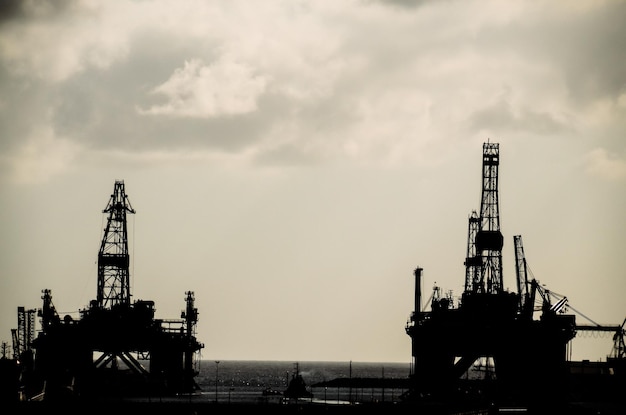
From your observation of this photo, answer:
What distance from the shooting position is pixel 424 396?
15838 cm

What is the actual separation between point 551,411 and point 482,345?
65.9 ft

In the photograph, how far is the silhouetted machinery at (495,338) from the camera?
153 meters

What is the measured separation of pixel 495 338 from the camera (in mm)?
152500

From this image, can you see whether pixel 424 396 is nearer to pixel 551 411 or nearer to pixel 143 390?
pixel 551 411

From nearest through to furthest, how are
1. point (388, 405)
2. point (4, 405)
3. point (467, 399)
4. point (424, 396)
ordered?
point (4, 405)
point (388, 405)
point (467, 399)
point (424, 396)

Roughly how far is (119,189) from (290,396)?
3611 cm

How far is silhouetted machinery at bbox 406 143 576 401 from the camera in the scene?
15262cm

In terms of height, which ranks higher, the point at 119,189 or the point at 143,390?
the point at 119,189

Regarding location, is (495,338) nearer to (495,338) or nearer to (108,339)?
(495,338)

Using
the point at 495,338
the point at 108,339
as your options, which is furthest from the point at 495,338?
the point at 108,339

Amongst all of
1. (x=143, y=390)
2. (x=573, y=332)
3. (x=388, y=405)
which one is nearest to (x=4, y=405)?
(x=388, y=405)

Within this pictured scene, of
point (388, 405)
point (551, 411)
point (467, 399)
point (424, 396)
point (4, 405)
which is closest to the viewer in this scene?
point (4, 405)

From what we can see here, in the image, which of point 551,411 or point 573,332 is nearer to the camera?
point 551,411

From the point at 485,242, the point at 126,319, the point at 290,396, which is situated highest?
the point at 485,242
